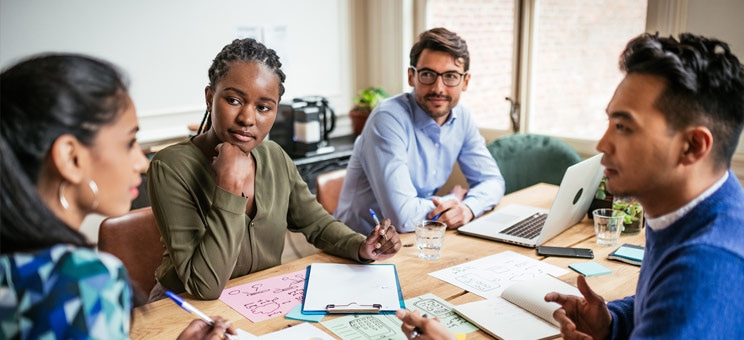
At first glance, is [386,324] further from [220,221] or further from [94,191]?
[94,191]

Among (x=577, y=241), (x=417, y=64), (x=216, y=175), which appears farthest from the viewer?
(x=417, y=64)

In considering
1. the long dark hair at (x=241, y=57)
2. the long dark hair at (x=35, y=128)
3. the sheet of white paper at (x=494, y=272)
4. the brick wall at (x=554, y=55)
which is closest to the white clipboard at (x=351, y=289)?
the sheet of white paper at (x=494, y=272)

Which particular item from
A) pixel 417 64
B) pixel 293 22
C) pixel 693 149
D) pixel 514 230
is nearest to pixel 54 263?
pixel 693 149

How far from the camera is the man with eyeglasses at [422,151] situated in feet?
7.11

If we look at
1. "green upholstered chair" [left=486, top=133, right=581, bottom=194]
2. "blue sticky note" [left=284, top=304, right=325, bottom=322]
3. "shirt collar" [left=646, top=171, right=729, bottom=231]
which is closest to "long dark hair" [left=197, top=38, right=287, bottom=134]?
"blue sticky note" [left=284, top=304, right=325, bottom=322]

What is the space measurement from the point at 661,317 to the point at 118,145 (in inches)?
33.9

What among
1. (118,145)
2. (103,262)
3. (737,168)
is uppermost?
(118,145)

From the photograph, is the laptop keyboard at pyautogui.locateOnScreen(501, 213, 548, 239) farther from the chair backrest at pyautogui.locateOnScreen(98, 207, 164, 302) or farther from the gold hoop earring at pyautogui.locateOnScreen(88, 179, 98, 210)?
the gold hoop earring at pyautogui.locateOnScreen(88, 179, 98, 210)

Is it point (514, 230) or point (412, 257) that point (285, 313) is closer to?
point (412, 257)

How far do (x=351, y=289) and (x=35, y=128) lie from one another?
A: 0.87 metres

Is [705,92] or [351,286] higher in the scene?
[705,92]

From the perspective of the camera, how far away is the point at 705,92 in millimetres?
981

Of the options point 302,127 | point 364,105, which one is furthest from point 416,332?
point 364,105

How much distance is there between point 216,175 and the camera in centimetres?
149
